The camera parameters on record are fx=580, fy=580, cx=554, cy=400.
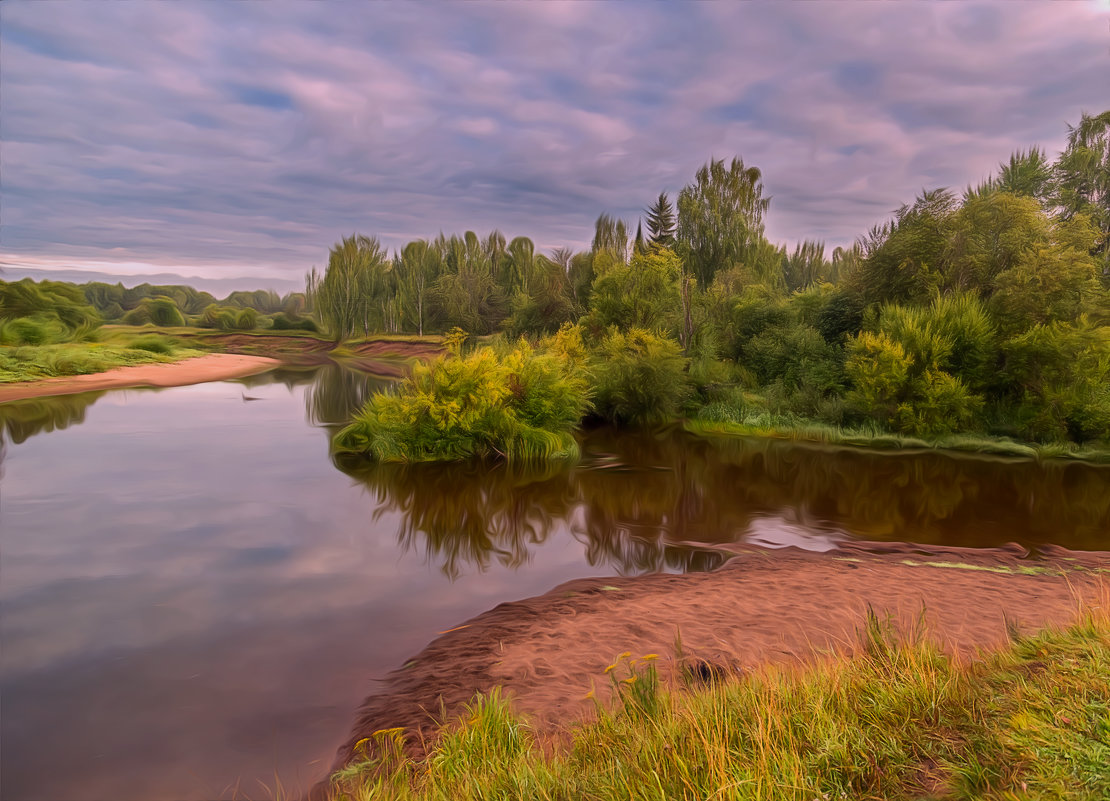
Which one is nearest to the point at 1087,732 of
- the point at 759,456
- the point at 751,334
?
the point at 759,456

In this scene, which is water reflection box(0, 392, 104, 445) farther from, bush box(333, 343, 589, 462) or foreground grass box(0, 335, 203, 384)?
bush box(333, 343, 589, 462)

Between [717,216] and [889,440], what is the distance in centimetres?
2677

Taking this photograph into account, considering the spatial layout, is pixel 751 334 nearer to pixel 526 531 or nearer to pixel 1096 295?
pixel 1096 295

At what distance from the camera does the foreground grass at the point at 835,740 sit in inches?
115

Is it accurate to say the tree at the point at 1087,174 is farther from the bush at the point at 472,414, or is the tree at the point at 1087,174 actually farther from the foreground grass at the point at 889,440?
the bush at the point at 472,414

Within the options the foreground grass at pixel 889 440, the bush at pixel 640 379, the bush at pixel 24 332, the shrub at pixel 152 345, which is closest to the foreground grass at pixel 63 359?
the bush at pixel 24 332

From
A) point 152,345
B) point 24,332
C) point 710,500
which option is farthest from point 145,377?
point 710,500

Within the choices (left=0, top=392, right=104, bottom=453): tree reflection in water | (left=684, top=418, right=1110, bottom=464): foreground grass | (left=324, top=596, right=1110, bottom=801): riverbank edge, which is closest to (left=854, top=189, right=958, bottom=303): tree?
(left=684, top=418, right=1110, bottom=464): foreground grass

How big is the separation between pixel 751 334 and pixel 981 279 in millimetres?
8751

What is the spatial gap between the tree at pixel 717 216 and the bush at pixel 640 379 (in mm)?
20626

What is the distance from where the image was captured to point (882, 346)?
19.1 meters

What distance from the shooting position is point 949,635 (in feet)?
19.6

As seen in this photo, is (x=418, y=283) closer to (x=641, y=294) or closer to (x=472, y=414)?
(x=641, y=294)

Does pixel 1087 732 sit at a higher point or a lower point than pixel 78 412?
higher
